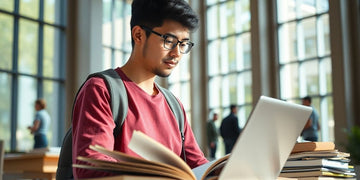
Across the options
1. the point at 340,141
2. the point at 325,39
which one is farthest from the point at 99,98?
the point at 325,39

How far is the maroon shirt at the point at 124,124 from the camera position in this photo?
1.25 meters

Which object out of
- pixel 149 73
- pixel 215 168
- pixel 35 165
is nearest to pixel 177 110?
pixel 149 73

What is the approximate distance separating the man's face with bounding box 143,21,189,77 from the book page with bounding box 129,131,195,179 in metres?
0.40

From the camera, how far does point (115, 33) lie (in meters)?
13.6

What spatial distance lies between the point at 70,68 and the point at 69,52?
39cm

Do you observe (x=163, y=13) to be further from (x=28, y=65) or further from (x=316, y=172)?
(x=28, y=65)

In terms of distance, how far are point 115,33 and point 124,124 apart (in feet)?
40.6

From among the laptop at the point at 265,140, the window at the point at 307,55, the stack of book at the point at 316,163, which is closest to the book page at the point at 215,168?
the laptop at the point at 265,140

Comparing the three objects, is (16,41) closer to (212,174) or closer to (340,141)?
(340,141)

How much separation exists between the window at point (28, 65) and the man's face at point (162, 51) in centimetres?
993

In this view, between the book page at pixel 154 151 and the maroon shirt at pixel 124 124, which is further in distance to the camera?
the maroon shirt at pixel 124 124

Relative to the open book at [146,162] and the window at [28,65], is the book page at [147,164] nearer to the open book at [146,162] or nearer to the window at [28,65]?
the open book at [146,162]

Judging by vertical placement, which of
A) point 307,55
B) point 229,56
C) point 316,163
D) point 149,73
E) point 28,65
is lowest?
point 316,163

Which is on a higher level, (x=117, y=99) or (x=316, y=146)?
(x=117, y=99)
